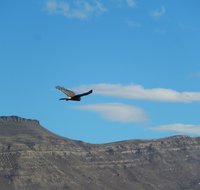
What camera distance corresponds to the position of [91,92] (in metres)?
27.9

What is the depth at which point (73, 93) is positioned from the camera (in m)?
29.8

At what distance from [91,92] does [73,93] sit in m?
2.12

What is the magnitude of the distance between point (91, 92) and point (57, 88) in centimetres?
216

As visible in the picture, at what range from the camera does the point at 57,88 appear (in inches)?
1158

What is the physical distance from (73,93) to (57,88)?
0.82 metres

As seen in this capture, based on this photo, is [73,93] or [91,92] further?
[73,93]
